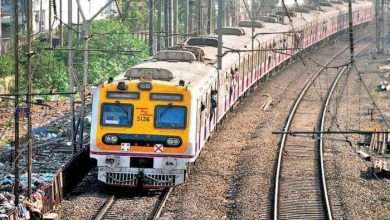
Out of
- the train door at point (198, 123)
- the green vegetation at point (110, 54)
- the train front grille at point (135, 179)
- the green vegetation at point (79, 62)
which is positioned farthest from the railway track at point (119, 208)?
the green vegetation at point (110, 54)

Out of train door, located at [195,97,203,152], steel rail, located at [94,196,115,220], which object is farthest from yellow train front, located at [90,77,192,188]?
train door, located at [195,97,203,152]

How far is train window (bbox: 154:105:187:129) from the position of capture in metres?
17.9

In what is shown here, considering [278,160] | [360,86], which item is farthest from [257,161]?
[360,86]

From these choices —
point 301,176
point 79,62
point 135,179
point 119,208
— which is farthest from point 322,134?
point 79,62

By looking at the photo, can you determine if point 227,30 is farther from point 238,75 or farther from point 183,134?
point 183,134

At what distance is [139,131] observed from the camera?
703 inches

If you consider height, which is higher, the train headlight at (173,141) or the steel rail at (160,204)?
the train headlight at (173,141)

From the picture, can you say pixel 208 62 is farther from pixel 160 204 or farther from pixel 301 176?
pixel 160 204

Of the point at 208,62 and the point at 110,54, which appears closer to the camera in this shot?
the point at 208,62

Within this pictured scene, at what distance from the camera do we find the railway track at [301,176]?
57.1 ft

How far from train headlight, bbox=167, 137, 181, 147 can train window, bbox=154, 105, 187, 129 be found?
0.23m

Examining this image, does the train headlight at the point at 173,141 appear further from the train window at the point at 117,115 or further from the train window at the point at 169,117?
the train window at the point at 117,115

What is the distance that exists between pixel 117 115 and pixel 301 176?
4.85m

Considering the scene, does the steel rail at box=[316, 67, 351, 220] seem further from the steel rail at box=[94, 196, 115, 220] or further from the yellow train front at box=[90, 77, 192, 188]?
the steel rail at box=[94, 196, 115, 220]
